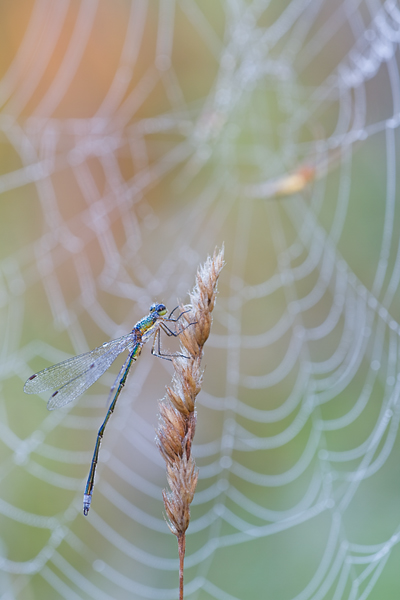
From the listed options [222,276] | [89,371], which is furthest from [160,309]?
[222,276]

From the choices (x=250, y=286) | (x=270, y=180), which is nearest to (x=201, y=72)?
(x=270, y=180)

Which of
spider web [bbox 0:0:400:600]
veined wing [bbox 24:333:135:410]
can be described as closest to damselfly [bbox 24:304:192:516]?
veined wing [bbox 24:333:135:410]

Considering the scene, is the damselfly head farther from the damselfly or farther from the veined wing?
the veined wing

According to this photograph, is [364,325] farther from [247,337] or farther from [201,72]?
[201,72]

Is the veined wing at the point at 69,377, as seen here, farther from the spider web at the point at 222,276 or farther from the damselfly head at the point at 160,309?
the spider web at the point at 222,276

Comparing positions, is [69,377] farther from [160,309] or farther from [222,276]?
[222,276]

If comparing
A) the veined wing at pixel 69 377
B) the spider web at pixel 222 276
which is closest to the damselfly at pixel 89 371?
the veined wing at pixel 69 377
